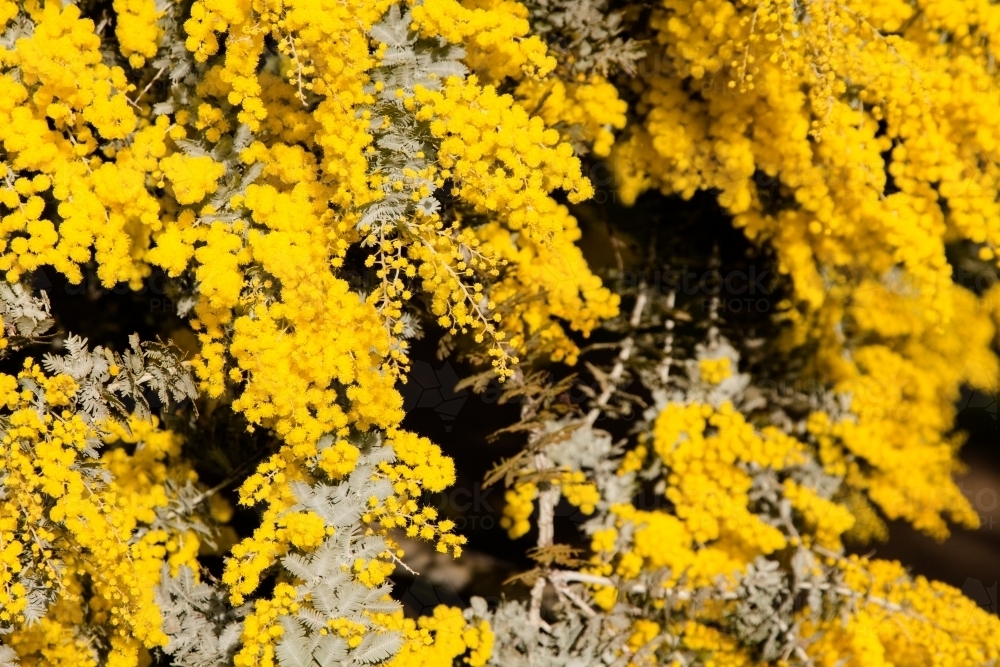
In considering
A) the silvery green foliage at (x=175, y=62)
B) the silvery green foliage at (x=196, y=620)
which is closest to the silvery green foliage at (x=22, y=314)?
the silvery green foliage at (x=175, y=62)

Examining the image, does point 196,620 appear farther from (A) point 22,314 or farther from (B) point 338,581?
(A) point 22,314

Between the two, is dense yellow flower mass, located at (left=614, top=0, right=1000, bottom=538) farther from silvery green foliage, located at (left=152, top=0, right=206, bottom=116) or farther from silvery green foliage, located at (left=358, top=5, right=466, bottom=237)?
silvery green foliage, located at (left=152, top=0, right=206, bottom=116)

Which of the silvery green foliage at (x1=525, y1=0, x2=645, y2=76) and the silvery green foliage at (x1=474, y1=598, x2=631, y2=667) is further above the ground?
the silvery green foliage at (x1=525, y1=0, x2=645, y2=76)

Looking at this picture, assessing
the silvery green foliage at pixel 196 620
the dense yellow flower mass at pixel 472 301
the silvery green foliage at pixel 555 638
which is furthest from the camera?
the silvery green foliage at pixel 555 638

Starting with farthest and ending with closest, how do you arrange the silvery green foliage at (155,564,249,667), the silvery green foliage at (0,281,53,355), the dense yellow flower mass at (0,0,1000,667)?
1. the silvery green foliage at (155,564,249,667)
2. the silvery green foliage at (0,281,53,355)
3. the dense yellow flower mass at (0,0,1000,667)

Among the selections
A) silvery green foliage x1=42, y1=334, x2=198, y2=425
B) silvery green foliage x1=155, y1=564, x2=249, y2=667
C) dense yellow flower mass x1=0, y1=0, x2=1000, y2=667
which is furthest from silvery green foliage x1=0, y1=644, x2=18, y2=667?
silvery green foliage x1=42, y1=334, x2=198, y2=425

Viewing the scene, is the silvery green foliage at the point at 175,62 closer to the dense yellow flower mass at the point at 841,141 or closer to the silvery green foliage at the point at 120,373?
the silvery green foliage at the point at 120,373

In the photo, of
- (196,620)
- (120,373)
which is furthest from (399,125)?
(196,620)
